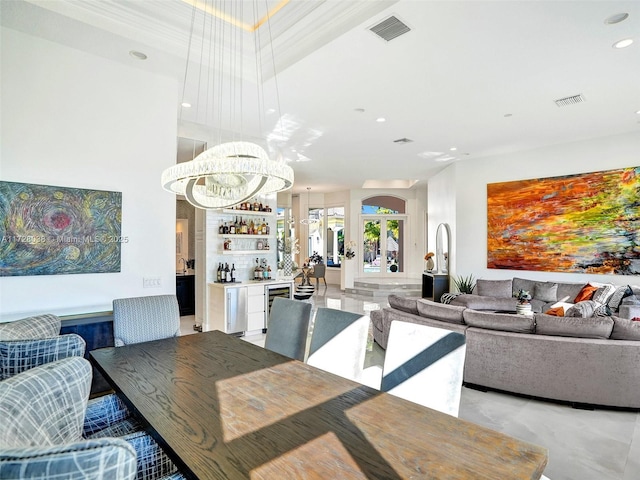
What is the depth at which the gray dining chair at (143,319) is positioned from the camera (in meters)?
2.73

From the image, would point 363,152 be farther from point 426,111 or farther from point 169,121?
point 169,121

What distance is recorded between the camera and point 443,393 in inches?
74.3

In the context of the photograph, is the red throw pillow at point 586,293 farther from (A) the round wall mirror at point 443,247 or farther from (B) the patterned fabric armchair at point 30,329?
(B) the patterned fabric armchair at point 30,329

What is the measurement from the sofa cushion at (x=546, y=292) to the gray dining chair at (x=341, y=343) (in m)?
5.19

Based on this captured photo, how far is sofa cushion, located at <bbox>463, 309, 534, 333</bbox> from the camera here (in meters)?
3.41

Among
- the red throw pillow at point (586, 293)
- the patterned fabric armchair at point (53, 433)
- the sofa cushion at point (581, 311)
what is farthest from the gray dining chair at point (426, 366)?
the red throw pillow at point (586, 293)

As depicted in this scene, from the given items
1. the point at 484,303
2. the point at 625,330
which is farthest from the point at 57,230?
the point at 484,303

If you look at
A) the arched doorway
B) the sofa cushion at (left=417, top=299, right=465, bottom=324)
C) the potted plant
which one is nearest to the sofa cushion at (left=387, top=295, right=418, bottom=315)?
the sofa cushion at (left=417, top=299, right=465, bottom=324)

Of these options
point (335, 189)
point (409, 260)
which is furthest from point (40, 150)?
point (409, 260)

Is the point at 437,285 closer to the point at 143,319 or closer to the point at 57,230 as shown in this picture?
the point at 143,319

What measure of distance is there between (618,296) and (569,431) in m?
3.63

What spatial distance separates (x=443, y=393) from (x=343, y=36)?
9.43 ft

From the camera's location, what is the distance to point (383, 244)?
11867 mm

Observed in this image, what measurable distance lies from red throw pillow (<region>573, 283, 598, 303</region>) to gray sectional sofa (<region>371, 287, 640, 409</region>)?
8.41ft
